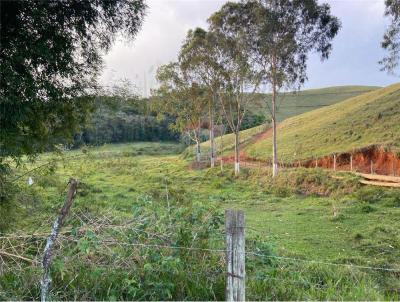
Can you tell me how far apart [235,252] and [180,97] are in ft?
126

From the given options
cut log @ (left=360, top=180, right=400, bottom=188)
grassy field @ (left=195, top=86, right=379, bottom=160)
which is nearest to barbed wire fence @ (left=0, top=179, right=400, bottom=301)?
cut log @ (left=360, top=180, right=400, bottom=188)

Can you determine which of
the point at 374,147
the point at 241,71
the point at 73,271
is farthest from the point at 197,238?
the point at 241,71

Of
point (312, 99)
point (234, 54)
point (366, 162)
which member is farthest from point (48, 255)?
point (312, 99)

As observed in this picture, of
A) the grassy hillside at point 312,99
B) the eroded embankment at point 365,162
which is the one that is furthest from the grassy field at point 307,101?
the eroded embankment at point 365,162

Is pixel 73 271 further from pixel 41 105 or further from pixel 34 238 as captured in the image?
pixel 41 105

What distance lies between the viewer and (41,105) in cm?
930

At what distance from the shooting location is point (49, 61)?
8.64 metres

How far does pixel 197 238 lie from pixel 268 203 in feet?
46.4

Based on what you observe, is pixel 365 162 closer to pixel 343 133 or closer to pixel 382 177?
pixel 382 177

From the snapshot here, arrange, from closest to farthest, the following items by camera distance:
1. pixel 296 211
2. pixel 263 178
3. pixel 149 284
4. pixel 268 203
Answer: pixel 149 284
pixel 296 211
pixel 268 203
pixel 263 178

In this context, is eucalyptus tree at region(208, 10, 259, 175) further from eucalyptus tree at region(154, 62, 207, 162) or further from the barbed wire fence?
the barbed wire fence

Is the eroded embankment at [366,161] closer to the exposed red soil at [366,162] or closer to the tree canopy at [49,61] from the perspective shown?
the exposed red soil at [366,162]

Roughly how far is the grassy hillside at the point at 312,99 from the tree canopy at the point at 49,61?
56.7 m

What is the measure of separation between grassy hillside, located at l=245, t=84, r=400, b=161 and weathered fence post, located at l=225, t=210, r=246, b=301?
76.2ft
